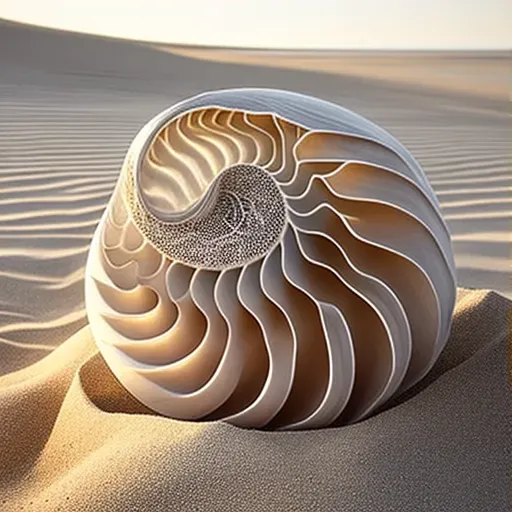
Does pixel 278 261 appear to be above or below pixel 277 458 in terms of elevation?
above

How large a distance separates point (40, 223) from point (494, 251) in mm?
1566

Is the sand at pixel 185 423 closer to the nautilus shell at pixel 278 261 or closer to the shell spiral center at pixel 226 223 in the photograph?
the nautilus shell at pixel 278 261

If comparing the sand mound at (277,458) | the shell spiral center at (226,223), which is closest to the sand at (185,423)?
the sand mound at (277,458)

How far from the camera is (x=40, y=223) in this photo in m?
3.07

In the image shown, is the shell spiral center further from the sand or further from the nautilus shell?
the sand

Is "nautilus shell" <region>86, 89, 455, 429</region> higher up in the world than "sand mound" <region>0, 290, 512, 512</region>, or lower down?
higher up

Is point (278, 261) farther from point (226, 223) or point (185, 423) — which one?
point (185, 423)

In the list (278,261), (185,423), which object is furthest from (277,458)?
(278,261)

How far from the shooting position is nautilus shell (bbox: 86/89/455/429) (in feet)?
4.18

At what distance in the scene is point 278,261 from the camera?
1.29 metres

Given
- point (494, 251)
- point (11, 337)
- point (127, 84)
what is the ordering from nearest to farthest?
point (11, 337), point (494, 251), point (127, 84)

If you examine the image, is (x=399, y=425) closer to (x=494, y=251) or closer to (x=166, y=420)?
(x=166, y=420)

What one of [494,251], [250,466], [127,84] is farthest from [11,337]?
[127,84]

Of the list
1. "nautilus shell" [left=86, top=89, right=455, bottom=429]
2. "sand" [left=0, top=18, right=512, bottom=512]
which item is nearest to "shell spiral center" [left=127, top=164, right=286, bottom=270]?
"nautilus shell" [left=86, top=89, right=455, bottom=429]
